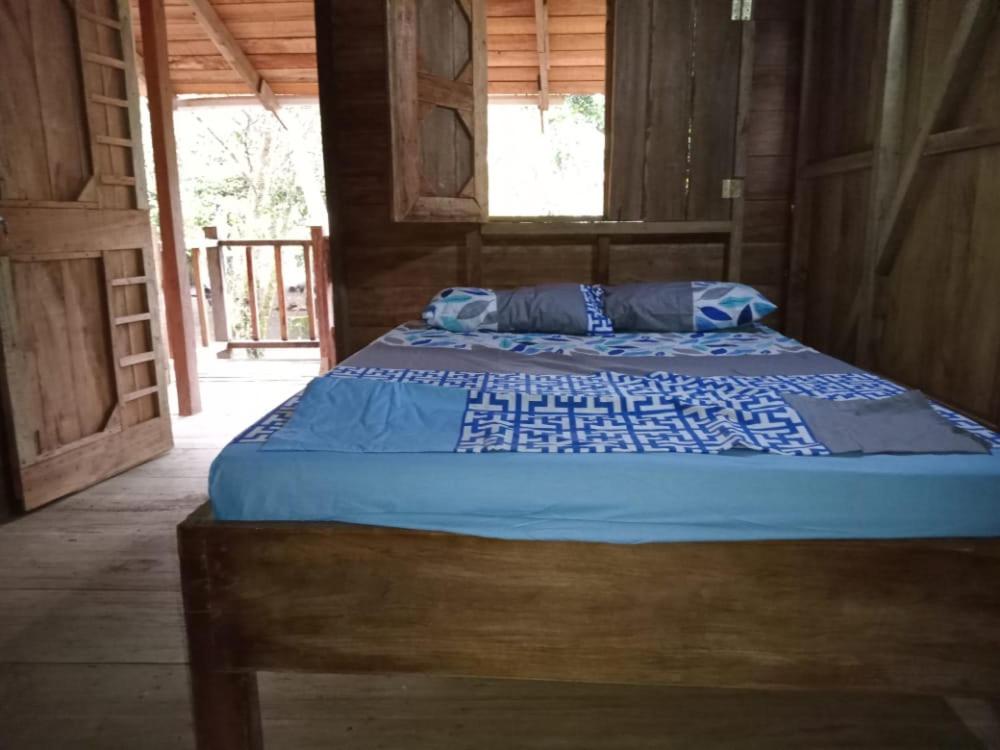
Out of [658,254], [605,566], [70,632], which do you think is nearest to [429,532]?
[605,566]

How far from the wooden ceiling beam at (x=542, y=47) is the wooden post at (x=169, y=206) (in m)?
2.23

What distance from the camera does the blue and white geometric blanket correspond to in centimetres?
125

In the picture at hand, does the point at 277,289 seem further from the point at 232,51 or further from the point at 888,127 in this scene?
the point at 888,127

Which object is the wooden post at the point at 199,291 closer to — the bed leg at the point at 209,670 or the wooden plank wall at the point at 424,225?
the wooden plank wall at the point at 424,225

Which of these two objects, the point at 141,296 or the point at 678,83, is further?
the point at 141,296

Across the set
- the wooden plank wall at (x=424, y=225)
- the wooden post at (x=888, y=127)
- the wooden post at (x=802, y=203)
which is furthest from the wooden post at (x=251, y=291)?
the wooden post at (x=888, y=127)

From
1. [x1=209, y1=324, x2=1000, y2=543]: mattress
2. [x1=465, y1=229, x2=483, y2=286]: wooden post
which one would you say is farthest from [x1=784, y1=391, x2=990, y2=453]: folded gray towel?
[x1=465, y1=229, x2=483, y2=286]: wooden post

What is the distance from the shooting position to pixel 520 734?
1446 millimetres

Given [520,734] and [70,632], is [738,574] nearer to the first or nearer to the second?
[520,734]

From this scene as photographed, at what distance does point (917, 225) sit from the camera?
2307 millimetres

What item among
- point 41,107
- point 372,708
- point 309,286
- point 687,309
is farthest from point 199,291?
point 372,708

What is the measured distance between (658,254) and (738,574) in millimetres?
2219

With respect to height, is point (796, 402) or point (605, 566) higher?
point (796, 402)

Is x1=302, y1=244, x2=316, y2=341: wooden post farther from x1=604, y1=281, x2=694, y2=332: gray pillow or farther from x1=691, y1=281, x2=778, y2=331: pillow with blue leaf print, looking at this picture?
x1=691, y1=281, x2=778, y2=331: pillow with blue leaf print
